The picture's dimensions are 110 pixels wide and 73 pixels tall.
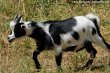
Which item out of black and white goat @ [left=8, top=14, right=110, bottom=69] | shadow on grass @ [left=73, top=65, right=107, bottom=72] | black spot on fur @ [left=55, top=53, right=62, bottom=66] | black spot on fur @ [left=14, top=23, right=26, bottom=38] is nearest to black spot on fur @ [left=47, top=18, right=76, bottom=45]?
black and white goat @ [left=8, top=14, right=110, bottom=69]

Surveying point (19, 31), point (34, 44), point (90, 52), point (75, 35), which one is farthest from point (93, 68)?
point (34, 44)

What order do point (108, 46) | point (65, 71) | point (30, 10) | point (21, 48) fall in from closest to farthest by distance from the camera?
1. point (65, 71)
2. point (108, 46)
3. point (21, 48)
4. point (30, 10)

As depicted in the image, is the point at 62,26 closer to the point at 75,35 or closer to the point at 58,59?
the point at 75,35

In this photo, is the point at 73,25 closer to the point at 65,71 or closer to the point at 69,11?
the point at 65,71

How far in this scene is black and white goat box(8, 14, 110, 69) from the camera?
6.25m

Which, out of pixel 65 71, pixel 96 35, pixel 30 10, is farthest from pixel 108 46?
pixel 30 10

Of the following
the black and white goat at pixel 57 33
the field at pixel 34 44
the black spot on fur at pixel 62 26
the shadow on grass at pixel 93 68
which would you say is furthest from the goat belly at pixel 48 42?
the shadow on grass at pixel 93 68

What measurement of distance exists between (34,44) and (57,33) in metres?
1.56

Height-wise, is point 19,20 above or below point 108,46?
above

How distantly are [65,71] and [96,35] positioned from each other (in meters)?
0.76

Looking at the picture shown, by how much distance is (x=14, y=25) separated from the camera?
6207 millimetres

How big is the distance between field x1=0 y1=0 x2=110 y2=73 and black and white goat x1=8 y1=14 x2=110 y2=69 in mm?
305

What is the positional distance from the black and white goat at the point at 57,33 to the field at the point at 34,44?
305 mm

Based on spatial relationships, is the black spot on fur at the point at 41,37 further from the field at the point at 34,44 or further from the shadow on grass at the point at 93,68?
the shadow on grass at the point at 93,68
